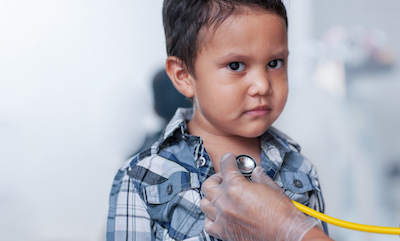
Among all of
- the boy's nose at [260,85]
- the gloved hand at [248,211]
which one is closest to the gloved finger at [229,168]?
the gloved hand at [248,211]

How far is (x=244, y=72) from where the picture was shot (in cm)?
67

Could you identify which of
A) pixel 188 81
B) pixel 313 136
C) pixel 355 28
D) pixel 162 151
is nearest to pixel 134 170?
pixel 162 151

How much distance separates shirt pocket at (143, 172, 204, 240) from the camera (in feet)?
2.22

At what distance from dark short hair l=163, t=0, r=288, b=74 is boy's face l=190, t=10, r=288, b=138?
0.05 ft

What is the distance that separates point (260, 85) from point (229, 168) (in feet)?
0.48

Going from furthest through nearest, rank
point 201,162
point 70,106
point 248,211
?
point 70,106 < point 201,162 < point 248,211

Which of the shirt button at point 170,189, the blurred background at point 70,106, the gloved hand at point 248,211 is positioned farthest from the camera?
the blurred background at point 70,106

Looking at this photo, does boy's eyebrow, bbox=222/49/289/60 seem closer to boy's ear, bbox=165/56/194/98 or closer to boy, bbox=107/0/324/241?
boy, bbox=107/0/324/241

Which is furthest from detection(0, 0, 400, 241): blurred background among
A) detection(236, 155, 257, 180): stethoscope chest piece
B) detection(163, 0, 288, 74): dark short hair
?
detection(236, 155, 257, 180): stethoscope chest piece

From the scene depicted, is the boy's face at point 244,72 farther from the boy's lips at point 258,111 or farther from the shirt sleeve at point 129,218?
the shirt sleeve at point 129,218

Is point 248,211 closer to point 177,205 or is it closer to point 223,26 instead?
point 177,205

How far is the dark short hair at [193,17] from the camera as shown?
2.19 feet

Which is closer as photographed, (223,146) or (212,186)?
(212,186)

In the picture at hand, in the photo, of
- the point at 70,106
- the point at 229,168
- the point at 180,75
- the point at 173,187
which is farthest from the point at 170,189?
the point at 70,106
